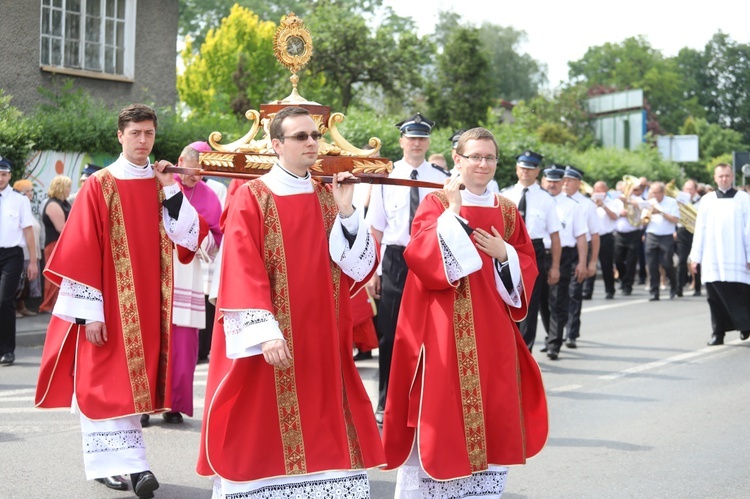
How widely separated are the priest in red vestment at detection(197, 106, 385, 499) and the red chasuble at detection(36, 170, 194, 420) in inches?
48.6

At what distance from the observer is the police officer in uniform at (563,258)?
Answer: 11.5 meters

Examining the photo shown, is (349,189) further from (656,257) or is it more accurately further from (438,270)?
(656,257)

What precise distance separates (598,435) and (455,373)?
287 centimetres

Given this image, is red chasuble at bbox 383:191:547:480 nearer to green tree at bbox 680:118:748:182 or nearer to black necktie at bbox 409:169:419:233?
black necktie at bbox 409:169:419:233

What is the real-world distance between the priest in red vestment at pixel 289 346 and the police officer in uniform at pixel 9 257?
665cm

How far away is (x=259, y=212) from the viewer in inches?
192

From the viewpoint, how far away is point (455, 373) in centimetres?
532

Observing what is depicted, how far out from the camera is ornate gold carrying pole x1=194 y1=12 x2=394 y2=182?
5473 mm

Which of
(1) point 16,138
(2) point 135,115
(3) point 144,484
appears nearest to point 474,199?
(2) point 135,115

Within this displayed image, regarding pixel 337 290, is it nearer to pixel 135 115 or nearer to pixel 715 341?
pixel 135 115

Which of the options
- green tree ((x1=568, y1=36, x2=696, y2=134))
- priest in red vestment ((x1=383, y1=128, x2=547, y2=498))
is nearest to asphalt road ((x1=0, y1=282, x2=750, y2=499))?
priest in red vestment ((x1=383, y1=128, x2=547, y2=498))

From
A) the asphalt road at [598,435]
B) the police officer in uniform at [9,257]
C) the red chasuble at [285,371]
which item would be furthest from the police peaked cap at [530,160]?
the red chasuble at [285,371]


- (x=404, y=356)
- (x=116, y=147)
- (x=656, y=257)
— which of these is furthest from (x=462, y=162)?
(x=656, y=257)

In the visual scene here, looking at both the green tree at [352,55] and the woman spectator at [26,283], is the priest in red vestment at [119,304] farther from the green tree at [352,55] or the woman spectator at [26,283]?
the green tree at [352,55]
